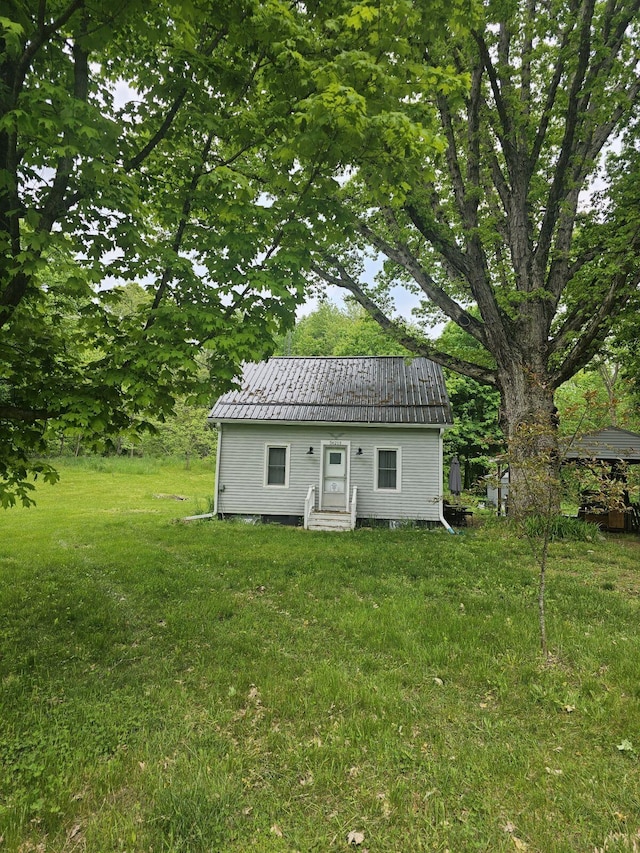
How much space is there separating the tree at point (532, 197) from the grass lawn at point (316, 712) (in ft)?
17.1

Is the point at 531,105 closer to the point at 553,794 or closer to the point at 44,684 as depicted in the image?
the point at 553,794

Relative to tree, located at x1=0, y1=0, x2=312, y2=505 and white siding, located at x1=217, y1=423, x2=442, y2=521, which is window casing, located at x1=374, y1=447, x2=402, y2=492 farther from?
tree, located at x1=0, y1=0, x2=312, y2=505

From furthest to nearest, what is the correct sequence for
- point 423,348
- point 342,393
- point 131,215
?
point 342,393
point 423,348
point 131,215

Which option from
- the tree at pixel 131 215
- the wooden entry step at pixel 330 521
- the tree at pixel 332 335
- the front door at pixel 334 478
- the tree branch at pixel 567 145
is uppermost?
the tree at pixel 332 335

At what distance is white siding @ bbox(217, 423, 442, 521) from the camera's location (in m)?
12.9

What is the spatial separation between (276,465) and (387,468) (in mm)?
3521

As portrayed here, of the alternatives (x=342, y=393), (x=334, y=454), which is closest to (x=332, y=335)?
(x=342, y=393)

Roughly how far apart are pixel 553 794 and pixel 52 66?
7.17 metres

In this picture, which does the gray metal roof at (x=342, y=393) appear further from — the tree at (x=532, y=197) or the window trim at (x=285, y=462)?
the tree at (x=532, y=197)

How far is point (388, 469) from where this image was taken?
13188 millimetres

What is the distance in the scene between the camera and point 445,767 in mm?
2854

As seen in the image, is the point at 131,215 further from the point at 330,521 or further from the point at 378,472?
the point at 378,472

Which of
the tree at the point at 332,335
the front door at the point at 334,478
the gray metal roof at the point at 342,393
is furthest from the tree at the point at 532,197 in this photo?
the tree at the point at 332,335

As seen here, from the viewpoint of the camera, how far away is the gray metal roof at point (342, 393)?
43.2 ft
